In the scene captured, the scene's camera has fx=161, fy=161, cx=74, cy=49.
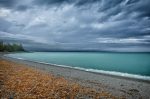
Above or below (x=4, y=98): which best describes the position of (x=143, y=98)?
below

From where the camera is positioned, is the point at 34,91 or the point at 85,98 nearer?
the point at 85,98

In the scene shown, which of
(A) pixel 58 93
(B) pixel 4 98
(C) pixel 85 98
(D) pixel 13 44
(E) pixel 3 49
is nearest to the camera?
(B) pixel 4 98

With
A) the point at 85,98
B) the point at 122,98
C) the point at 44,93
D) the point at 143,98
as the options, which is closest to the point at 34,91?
the point at 44,93

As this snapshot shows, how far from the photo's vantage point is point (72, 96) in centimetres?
974

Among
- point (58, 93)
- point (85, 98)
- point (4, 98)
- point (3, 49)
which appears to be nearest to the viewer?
point (4, 98)

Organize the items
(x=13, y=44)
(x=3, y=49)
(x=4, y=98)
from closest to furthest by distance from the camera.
Result: (x=4, y=98) < (x=3, y=49) < (x=13, y=44)

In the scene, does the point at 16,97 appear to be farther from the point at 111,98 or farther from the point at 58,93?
the point at 111,98

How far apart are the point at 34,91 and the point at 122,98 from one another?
5670 mm

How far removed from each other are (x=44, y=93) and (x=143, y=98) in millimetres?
6597

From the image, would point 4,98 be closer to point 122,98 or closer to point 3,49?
point 122,98

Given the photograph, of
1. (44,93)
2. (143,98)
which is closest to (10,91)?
(44,93)

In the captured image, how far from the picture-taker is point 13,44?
197750 millimetres

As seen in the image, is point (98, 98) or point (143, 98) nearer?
point (98, 98)

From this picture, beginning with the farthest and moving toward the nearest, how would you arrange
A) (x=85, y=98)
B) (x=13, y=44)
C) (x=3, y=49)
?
(x=13, y=44)
(x=3, y=49)
(x=85, y=98)
